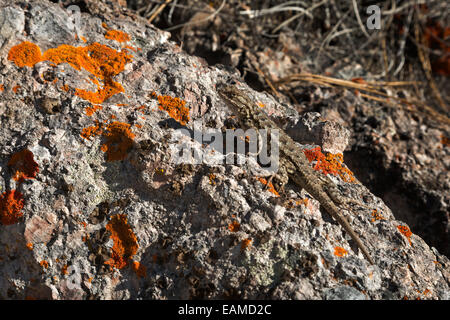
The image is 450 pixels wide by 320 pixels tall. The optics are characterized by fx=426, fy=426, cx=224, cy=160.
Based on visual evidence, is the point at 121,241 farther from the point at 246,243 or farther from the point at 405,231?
the point at 405,231

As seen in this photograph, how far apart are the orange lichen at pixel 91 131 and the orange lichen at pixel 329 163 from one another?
4.80ft

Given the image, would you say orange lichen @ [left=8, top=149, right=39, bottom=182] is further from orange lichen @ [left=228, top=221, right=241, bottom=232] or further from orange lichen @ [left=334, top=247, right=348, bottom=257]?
orange lichen @ [left=334, top=247, right=348, bottom=257]

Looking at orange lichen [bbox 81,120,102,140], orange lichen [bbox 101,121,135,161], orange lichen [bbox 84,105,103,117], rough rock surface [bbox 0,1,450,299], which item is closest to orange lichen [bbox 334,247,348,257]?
rough rock surface [bbox 0,1,450,299]

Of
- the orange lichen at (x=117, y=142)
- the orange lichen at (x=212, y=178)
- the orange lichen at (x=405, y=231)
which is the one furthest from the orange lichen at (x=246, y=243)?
the orange lichen at (x=405, y=231)

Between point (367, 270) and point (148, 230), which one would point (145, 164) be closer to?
point (148, 230)

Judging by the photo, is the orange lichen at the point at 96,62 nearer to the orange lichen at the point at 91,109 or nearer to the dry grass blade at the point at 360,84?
the orange lichen at the point at 91,109

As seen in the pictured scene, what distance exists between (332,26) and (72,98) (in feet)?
12.5

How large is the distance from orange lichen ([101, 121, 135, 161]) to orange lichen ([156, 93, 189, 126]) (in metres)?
0.37

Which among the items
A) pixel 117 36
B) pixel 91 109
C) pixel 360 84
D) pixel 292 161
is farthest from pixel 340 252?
pixel 360 84

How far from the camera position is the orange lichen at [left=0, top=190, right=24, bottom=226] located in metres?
2.39

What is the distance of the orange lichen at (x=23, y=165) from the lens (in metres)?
2.47

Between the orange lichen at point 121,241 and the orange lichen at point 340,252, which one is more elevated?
the orange lichen at point 340,252

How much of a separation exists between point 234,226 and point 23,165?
128 cm

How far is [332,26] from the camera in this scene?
17.8 ft
